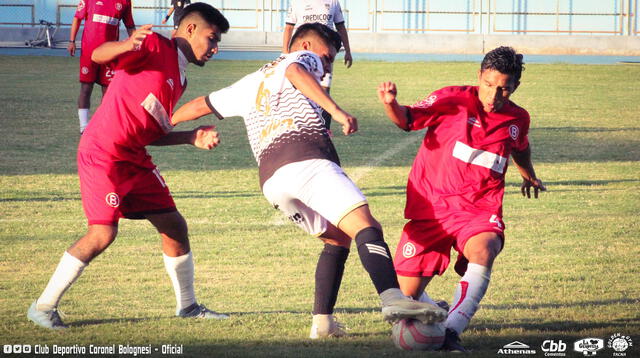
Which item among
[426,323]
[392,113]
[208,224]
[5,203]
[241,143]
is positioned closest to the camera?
[426,323]

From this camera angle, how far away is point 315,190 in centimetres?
454

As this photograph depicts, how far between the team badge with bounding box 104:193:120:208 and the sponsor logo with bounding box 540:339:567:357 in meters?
2.39

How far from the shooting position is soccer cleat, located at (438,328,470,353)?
15.0ft

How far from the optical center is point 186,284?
18.1 feet

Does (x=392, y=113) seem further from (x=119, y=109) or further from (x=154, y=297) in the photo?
(x=154, y=297)

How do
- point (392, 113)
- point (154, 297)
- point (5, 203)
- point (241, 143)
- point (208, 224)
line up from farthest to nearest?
point (241, 143), point (5, 203), point (208, 224), point (154, 297), point (392, 113)

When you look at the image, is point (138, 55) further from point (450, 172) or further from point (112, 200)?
point (450, 172)

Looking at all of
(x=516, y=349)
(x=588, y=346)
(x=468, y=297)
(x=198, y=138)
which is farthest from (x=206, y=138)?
(x=588, y=346)

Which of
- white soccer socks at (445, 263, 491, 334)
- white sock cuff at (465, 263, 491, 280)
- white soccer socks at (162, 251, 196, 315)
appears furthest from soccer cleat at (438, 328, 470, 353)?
white soccer socks at (162, 251, 196, 315)

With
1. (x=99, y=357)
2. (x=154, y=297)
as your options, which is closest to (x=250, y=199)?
(x=154, y=297)

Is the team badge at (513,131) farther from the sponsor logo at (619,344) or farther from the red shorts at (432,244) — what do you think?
the sponsor logo at (619,344)

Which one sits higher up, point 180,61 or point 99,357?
point 180,61


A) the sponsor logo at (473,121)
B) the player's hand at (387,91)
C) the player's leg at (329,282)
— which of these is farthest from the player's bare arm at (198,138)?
the sponsor logo at (473,121)

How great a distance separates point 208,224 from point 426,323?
4353 mm
